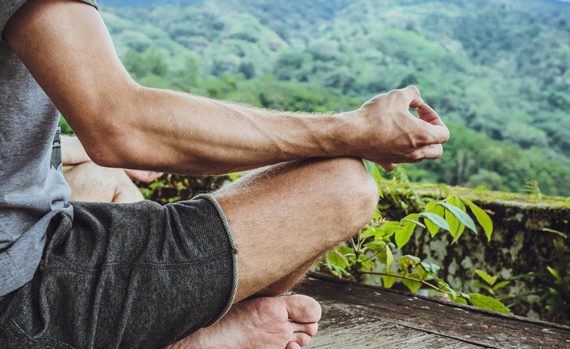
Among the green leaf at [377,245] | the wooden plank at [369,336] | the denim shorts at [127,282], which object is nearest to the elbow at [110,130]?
the denim shorts at [127,282]

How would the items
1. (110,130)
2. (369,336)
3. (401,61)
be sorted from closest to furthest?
(110,130)
(369,336)
(401,61)

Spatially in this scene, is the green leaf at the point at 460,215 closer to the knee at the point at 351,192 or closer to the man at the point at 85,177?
the knee at the point at 351,192

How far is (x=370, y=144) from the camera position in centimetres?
140

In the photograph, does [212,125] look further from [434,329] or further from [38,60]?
[434,329]

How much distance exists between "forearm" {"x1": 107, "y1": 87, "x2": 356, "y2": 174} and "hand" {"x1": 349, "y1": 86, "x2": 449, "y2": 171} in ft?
0.16

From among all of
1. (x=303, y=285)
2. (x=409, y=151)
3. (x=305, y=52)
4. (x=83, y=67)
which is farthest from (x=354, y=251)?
(x=305, y=52)

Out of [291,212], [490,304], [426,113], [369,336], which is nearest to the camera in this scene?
[291,212]

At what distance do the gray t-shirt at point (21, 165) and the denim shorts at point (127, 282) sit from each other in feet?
0.12

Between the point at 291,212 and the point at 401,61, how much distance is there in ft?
16.0

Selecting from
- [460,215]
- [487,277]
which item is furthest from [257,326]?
[487,277]

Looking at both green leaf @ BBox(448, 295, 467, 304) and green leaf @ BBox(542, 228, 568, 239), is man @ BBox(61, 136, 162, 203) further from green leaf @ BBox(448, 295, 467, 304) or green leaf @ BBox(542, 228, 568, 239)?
green leaf @ BBox(542, 228, 568, 239)

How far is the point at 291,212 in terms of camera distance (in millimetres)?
1355

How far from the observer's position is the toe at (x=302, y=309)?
1.54m

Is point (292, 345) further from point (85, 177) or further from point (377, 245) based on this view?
point (85, 177)
